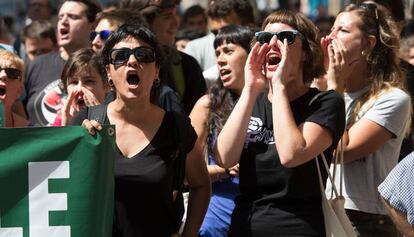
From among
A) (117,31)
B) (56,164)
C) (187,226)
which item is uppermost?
(117,31)

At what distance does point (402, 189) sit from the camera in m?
4.67

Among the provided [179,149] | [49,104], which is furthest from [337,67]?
[49,104]

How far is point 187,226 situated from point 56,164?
29.3 inches

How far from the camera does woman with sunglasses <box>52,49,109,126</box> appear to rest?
20.7 ft

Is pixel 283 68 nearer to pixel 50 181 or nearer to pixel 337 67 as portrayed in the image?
pixel 337 67

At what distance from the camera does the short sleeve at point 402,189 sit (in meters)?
4.65

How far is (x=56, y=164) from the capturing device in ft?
16.0

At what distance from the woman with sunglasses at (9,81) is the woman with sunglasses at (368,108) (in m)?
2.07

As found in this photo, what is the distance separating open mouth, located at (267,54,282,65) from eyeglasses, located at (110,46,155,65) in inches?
24.4

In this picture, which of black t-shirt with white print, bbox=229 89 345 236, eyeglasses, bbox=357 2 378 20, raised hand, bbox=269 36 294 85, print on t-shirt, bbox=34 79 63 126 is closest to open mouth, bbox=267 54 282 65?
raised hand, bbox=269 36 294 85

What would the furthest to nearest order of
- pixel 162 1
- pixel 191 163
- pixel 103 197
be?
1. pixel 162 1
2. pixel 191 163
3. pixel 103 197

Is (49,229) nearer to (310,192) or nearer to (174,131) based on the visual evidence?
(174,131)

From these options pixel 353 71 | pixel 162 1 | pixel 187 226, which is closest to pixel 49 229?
pixel 187 226

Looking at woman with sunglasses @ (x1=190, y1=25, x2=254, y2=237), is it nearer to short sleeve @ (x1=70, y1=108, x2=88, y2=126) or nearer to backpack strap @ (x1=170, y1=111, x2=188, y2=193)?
backpack strap @ (x1=170, y1=111, x2=188, y2=193)
